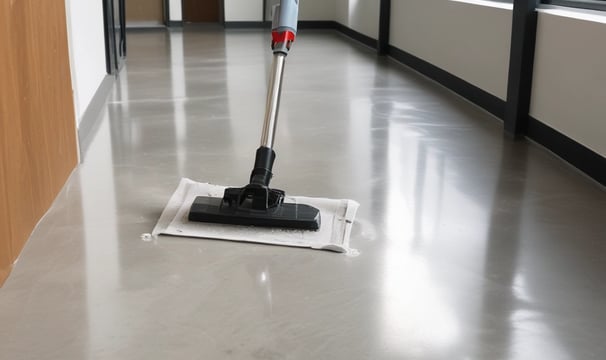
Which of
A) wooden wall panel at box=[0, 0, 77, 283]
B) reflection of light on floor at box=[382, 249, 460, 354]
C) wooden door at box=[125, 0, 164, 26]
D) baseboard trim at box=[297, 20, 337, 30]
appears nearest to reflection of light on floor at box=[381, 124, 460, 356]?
reflection of light on floor at box=[382, 249, 460, 354]

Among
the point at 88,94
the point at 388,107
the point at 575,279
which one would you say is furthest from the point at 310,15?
the point at 575,279

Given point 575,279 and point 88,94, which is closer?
point 575,279

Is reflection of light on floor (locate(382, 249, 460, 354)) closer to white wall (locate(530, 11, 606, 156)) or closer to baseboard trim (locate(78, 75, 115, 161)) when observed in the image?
white wall (locate(530, 11, 606, 156))

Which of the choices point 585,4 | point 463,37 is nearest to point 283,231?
point 585,4

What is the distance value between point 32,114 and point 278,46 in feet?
2.85

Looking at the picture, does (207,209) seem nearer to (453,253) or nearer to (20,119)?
(20,119)

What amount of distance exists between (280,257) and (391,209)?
0.64 m

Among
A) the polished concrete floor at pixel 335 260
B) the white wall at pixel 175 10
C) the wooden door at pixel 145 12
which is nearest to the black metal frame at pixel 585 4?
the polished concrete floor at pixel 335 260

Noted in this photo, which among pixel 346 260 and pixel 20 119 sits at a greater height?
pixel 20 119

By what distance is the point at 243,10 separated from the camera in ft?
33.2

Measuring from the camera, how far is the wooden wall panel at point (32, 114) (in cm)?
211

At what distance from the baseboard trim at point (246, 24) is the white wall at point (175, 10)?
67cm

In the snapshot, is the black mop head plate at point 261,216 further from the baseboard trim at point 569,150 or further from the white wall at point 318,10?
the white wall at point 318,10

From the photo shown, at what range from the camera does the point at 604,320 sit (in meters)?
1.88
